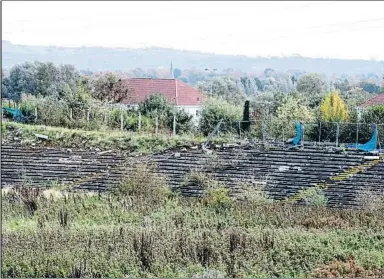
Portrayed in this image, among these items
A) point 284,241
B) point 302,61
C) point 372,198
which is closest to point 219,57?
point 302,61

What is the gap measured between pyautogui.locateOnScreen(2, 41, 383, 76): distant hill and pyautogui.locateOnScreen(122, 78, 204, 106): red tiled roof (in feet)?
1.02

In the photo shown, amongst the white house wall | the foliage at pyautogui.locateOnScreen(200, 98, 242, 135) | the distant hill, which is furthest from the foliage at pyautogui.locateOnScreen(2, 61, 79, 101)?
the foliage at pyautogui.locateOnScreen(200, 98, 242, 135)

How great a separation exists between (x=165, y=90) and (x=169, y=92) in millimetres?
64

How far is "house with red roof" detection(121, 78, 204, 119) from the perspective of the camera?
10.2 m

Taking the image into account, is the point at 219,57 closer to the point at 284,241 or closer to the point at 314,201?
the point at 314,201

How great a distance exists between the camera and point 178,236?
6863 millimetres

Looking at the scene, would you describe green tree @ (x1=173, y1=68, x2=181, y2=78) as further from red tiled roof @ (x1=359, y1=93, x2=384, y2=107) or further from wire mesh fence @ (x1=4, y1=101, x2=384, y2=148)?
red tiled roof @ (x1=359, y1=93, x2=384, y2=107)

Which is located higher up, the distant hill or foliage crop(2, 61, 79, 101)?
the distant hill

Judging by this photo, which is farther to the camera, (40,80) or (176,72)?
(40,80)

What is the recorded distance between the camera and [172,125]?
1030 cm

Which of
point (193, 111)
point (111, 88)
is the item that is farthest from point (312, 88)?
point (111, 88)

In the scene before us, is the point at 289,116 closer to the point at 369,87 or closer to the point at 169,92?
the point at 369,87

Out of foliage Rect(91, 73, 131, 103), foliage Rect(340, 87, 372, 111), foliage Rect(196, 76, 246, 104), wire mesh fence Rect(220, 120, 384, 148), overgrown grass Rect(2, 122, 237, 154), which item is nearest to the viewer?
wire mesh fence Rect(220, 120, 384, 148)

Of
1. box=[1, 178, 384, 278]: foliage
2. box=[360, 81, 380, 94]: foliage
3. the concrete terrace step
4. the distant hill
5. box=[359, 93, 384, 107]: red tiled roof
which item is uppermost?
the distant hill
